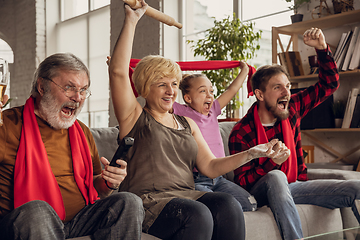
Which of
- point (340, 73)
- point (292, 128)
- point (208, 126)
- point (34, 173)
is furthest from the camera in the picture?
point (340, 73)

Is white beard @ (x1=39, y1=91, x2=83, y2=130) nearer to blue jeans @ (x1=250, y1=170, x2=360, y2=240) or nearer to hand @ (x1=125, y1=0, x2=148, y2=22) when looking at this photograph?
hand @ (x1=125, y1=0, x2=148, y2=22)

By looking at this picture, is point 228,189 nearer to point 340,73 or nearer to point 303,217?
point 303,217

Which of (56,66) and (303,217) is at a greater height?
(56,66)

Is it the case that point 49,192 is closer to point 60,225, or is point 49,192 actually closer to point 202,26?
point 60,225

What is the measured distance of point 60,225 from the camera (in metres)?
1.19

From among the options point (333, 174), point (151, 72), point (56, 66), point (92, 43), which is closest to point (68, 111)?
point (56, 66)

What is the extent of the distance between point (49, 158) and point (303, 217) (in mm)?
1246

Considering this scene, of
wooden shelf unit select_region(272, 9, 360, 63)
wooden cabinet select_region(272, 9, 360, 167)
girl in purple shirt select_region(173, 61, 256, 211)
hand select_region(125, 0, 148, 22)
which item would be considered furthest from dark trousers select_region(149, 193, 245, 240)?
wooden shelf unit select_region(272, 9, 360, 63)

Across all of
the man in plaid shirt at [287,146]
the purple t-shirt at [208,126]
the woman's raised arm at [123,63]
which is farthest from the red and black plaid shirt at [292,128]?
the woman's raised arm at [123,63]

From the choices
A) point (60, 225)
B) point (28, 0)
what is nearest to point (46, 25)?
point (28, 0)

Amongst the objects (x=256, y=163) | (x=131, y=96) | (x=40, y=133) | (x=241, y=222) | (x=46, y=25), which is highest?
(x=46, y=25)

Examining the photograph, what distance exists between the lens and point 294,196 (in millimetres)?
1974

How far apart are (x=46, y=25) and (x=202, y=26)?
139 inches

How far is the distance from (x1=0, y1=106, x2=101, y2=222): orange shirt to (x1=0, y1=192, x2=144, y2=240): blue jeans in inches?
2.8
